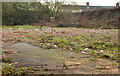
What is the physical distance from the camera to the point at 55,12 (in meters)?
20.1

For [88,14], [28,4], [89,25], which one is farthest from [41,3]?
[89,25]

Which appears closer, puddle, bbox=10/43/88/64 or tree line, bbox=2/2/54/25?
puddle, bbox=10/43/88/64

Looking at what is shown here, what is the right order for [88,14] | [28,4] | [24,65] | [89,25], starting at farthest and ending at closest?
[28,4] < [88,14] < [89,25] < [24,65]

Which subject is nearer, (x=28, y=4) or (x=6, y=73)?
(x=6, y=73)

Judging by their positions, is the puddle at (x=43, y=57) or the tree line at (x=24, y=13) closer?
the puddle at (x=43, y=57)

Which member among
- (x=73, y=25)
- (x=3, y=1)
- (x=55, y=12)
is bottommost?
(x=73, y=25)

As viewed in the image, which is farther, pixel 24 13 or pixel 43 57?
pixel 24 13

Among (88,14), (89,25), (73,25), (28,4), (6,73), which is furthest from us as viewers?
(28,4)

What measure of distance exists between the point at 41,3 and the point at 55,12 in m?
2.51

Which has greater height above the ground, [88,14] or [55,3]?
[55,3]

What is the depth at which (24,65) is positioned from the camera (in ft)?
9.91

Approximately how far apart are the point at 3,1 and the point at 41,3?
16.3 ft

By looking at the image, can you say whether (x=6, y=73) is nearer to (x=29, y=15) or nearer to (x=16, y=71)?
(x=16, y=71)

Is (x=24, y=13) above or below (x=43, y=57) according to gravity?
above
